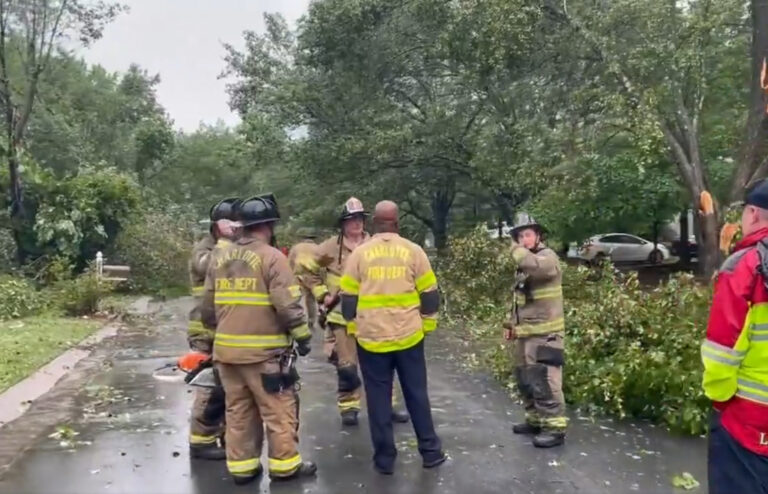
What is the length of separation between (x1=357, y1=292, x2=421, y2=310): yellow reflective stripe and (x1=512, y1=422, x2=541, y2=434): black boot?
1825 millimetres

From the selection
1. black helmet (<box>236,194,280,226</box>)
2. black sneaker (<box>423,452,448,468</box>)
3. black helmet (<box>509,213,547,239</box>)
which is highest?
black helmet (<box>236,194,280,226</box>)

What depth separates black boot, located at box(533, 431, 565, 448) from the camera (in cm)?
646

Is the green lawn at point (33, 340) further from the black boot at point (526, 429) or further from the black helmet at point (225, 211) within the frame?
the black boot at point (526, 429)

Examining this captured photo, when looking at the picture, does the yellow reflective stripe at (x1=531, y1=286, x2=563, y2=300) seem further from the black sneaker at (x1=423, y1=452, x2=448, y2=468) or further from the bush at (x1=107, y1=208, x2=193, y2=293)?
the bush at (x1=107, y1=208, x2=193, y2=293)

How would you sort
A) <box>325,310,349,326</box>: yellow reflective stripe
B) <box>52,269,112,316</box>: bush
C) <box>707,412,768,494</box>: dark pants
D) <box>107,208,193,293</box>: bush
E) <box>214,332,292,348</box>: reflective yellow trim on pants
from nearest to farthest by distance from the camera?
<box>707,412,768,494</box>: dark pants < <box>214,332,292,348</box>: reflective yellow trim on pants < <box>325,310,349,326</box>: yellow reflective stripe < <box>52,269,112,316</box>: bush < <box>107,208,193,293</box>: bush

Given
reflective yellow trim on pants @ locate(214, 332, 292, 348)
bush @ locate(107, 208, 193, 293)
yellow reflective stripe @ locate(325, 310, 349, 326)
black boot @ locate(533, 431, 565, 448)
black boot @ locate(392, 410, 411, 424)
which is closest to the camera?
reflective yellow trim on pants @ locate(214, 332, 292, 348)

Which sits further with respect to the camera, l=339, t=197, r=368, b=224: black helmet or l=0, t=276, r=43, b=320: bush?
l=0, t=276, r=43, b=320: bush

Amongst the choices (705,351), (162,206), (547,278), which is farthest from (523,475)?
(162,206)

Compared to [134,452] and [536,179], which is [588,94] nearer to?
[536,179]

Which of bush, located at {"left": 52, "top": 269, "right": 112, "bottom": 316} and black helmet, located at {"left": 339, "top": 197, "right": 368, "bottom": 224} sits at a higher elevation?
black helmet, located at {"left": 339, "top": 197, "right": 368, "bottom": 224}

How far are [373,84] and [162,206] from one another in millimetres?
14510

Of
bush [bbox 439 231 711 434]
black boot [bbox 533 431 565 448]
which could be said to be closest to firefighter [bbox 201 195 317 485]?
black boot [bbox 533 431 565 448]

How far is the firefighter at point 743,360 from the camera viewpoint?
3.48m

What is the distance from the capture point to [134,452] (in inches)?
256
